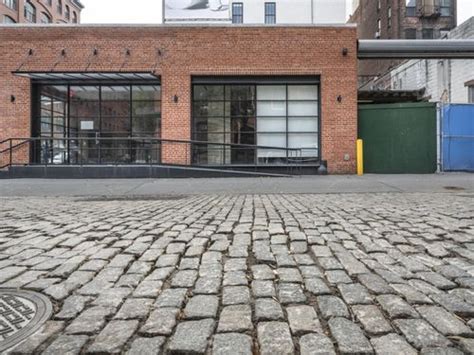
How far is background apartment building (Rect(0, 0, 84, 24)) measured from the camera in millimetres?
44438

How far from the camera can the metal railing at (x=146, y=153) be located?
17141mm

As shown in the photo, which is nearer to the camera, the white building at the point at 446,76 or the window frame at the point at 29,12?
the white building at the point at 446,76

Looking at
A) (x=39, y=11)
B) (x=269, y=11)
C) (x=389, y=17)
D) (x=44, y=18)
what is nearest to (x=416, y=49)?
(x=389, y=17)

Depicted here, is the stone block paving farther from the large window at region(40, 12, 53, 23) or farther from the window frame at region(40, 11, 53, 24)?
the large window at region(40, 12, 53, 23)

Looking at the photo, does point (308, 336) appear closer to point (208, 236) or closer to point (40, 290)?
point (40, 290)

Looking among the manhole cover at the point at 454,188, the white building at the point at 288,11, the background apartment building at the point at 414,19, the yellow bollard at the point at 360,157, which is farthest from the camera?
the white building at the point at 288,11

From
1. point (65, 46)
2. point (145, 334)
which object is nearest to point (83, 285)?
point (145, 334)

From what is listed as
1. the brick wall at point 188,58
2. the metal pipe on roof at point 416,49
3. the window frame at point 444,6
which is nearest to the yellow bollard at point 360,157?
the brick wall at point 188,58

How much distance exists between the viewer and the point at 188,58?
17.3 metres

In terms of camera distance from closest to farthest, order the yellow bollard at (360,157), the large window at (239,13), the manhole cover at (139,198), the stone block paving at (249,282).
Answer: the stone block paving at (249,282) < the manhole cover at (139,198) < the yellow bollard at (360,157) < the large window at (239,13)

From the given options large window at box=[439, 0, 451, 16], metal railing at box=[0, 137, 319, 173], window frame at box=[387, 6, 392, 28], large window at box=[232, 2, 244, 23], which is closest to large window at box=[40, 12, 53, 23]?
large window at box=[232, 2, 244, 23]

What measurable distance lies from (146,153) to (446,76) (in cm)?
1586

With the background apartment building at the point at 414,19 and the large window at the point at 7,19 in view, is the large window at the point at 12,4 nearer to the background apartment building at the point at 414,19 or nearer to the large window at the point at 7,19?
the large window at the point at 7,19

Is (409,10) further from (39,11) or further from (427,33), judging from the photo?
(39,11)
